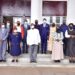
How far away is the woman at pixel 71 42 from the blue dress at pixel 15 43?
8.11ft

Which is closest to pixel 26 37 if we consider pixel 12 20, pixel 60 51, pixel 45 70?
pixel 60 51

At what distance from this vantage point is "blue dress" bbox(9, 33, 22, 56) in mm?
21078

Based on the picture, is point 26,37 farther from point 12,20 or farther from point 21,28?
point 12,20

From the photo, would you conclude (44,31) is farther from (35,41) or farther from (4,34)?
(4,34)

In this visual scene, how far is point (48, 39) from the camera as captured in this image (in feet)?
72.7

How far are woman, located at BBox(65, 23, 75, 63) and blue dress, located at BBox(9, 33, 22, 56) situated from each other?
247 cm

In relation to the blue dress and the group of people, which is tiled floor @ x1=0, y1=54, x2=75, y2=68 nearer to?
the group of people

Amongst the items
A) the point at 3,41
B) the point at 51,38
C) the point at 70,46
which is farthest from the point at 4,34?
the point at 70,46

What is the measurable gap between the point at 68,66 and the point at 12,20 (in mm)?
8080

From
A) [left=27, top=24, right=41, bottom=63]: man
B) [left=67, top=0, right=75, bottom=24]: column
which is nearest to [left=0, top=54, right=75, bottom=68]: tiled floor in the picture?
[left=27, top=24, right=41, bottom=63]: man

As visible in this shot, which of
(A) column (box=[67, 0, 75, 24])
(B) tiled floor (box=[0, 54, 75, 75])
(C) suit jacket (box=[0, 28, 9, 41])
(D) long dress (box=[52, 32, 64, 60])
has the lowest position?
(B) tiled floor (box=[0, 54, 75, 75])

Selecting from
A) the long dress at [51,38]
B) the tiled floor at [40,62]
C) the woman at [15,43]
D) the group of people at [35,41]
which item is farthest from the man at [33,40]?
the long dress at [51,38]

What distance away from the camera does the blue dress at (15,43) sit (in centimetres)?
2108

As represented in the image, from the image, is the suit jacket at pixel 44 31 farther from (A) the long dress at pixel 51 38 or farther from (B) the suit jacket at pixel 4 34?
(B) the suit jacket at pixel 4 34
